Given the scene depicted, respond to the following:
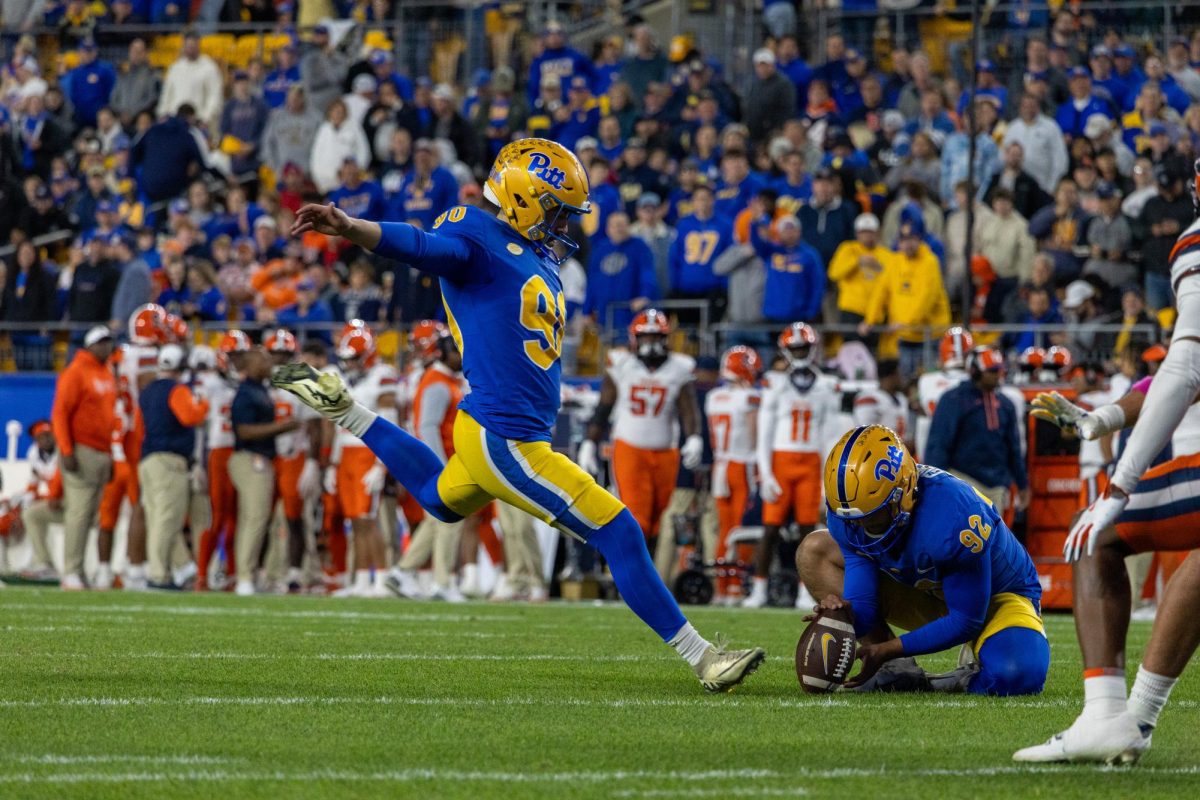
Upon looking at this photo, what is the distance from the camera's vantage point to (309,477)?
15.3 meters

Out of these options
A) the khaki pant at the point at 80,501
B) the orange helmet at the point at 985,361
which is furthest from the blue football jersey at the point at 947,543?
the khaki pant at the point at 80,501

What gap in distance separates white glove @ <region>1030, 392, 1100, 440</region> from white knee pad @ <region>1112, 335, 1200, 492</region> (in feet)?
1.05

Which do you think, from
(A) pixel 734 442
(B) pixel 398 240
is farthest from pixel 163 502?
(B) pixel 398 240

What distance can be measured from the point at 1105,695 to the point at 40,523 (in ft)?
44.0

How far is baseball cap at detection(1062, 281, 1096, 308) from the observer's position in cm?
1546

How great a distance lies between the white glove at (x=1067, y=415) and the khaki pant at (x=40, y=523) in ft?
42.5

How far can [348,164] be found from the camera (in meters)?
19.2

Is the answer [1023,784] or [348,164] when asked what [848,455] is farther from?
[348,164]

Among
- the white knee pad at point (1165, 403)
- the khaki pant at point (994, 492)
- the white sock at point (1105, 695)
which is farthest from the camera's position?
the khaki pant at point (994, 492)

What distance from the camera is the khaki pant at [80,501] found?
1492cm

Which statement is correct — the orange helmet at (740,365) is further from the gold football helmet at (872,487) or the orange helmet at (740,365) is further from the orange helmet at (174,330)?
the gold football helmet at (872,487)

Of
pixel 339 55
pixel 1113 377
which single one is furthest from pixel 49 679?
pixel 339 55

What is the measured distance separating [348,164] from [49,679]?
1322cm

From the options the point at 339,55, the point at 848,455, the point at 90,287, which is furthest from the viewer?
the point at 339,55
